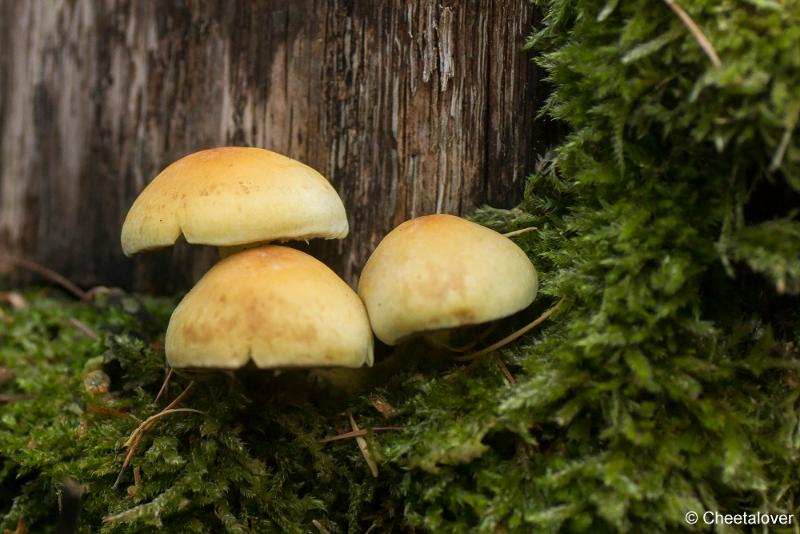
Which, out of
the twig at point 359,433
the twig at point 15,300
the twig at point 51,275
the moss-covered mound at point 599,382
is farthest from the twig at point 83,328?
the twig at point 359,433

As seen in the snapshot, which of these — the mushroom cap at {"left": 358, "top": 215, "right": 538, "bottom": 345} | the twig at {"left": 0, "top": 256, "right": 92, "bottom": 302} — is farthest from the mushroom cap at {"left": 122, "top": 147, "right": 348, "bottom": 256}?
the twig at {"left": 0, "top": 256, "right": 92, "bottom": 302}

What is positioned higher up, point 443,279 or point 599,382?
point 443,279

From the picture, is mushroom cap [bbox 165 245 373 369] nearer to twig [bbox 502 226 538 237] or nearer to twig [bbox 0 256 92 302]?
twig [bbox 502 226 538 237]

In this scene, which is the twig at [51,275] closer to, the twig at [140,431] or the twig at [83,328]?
the twig at [83,328]

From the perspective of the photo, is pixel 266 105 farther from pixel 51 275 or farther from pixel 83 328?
pixel 51 275

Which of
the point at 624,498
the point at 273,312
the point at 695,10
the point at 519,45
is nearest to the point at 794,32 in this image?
the point at 695,10

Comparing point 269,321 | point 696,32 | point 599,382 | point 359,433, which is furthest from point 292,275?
point 696,32

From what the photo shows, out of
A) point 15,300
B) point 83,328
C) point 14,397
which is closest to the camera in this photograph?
point 14,397
